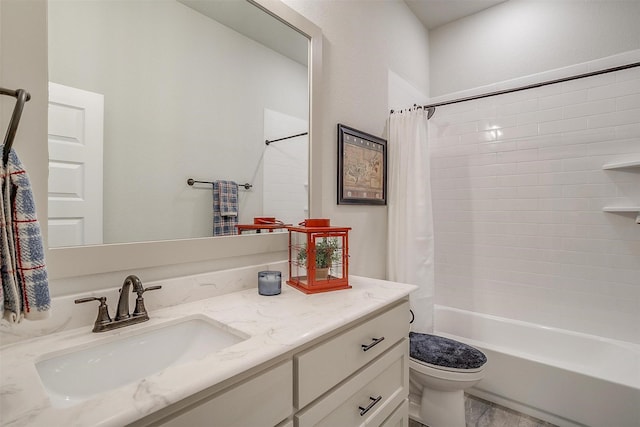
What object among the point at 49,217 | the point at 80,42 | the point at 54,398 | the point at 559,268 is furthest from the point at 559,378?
the point at 80,42

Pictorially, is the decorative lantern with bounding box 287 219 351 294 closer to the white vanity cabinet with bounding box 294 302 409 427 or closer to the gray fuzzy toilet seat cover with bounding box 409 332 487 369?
the white vanity cabinet with bounding box 294 302 409 427

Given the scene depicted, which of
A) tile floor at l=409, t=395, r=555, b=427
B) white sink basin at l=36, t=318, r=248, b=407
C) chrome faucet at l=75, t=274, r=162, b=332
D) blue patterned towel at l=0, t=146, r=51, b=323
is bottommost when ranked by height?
tile floor at l=409, t=395, r=555, b=427

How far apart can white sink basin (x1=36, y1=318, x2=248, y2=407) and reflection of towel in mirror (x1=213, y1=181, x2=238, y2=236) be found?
1.26 feet

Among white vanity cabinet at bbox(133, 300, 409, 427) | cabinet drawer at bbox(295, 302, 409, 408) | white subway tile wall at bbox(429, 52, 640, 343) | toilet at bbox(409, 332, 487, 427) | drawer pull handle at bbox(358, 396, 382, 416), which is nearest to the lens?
white vanity cabinet at bbox(133, 300, 409, 427)

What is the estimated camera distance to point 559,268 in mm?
2232

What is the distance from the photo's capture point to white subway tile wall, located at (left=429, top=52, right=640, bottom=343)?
2.01 m

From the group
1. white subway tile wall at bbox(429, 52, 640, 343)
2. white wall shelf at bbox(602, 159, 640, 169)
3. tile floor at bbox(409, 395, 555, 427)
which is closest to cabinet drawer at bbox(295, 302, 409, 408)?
tile floor at bbox(409, 395, 555, 427)

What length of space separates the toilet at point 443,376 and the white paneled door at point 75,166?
5.19 feet

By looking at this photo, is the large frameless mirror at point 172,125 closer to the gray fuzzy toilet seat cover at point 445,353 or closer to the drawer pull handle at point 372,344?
the drawer pull handle at point 372,344

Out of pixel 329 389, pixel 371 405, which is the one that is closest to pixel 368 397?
pixel 371 405

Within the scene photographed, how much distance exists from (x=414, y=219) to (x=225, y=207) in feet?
4.03

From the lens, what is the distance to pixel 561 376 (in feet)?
5.49

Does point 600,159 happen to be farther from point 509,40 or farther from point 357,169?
point 357,169

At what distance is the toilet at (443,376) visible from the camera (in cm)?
154
